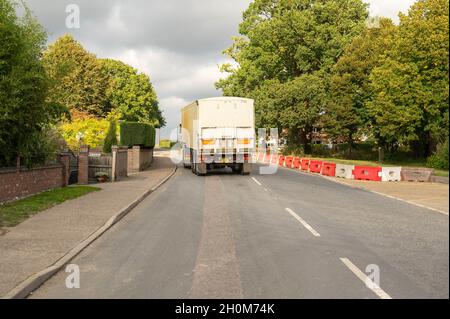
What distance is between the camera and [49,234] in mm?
8750

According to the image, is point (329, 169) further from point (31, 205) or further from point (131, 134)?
point (31, 205)

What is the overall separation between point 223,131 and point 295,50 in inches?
1156

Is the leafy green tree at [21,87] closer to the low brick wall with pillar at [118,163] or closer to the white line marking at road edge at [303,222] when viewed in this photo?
the low brick wall with pillar at [118,163]

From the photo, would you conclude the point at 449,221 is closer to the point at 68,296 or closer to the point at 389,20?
the point at 68,296

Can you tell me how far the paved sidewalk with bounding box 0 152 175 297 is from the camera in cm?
627

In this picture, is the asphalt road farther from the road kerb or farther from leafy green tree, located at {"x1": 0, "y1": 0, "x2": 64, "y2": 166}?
leafy green tree, located at {"x1": 0, "y1": 0, "x2": 64, "y2": 166}

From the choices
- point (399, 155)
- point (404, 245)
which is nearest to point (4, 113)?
point (404, 245)

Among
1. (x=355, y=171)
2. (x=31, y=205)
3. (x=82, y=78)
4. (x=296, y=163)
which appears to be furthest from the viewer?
(x=82, y=78)

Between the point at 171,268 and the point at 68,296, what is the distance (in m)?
1.53

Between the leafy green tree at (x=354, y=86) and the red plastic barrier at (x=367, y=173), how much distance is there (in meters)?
18.7

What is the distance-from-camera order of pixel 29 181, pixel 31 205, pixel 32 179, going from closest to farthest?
pixel 31 205 → pixel 29 181 → pixel 32 179

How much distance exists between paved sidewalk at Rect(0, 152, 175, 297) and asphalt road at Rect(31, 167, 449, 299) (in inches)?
17.5

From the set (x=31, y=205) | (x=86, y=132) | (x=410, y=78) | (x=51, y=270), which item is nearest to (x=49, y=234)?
(x=51, y=270)

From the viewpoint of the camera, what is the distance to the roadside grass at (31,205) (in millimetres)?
10356
